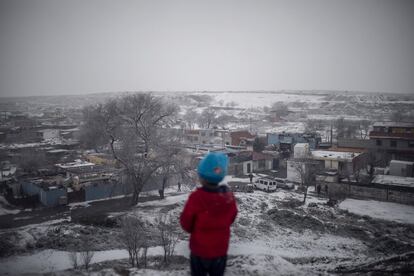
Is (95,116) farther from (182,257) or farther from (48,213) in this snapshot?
(182,257)

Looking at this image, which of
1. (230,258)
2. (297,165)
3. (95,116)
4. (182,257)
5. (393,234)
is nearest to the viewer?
(230,258)

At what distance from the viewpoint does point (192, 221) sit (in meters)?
3.05

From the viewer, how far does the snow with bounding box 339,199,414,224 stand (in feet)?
56.3

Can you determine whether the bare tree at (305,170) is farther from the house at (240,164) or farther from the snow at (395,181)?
the house at (240,164)

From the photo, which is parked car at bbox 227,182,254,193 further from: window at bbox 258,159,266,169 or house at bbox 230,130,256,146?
house at bbox 230,130,256,146

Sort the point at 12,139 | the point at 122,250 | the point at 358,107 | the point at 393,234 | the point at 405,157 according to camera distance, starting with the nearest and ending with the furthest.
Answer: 1. the point at 122,250
2. the point at 393,234
3. the point at 405,157
4. the point at 12,139
5. the point at 358,107

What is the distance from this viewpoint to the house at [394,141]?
29.7 m

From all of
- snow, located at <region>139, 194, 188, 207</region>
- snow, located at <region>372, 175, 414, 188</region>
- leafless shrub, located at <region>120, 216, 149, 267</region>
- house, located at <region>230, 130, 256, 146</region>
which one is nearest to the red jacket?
leafless shrub, located at <region>120, 216, 149, 267</region>

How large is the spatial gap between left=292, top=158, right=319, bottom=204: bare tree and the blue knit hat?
20.3m

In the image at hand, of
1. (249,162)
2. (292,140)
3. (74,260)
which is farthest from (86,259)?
(292,140)

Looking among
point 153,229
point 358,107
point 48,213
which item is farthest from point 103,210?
point 358,107

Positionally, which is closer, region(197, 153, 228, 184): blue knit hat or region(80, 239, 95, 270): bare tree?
region(197, 153, 228, 184): blue knit hat

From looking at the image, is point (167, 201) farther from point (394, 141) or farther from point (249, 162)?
point (394, 141)

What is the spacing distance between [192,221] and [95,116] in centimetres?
3691
